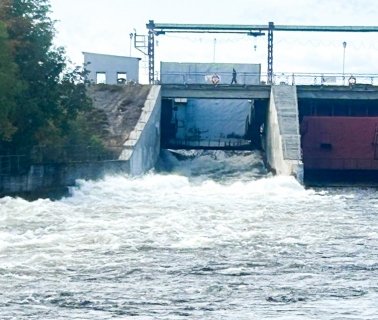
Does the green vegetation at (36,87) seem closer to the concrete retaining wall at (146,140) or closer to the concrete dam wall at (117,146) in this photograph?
the concrete dam wall at (117,146)

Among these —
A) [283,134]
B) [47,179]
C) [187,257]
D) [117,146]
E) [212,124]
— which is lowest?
[187,257]

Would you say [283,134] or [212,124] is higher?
[212,124]

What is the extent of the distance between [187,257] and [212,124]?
43576mm

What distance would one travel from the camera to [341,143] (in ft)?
170

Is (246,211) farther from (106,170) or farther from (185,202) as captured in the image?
(106,170)

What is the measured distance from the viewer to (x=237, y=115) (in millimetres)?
62906

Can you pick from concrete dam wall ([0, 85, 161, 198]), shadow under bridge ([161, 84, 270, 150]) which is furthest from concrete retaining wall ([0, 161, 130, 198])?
shadow under bridge ([161, 84, 270, 150])

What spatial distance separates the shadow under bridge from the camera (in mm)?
60125

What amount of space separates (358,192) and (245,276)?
84.5 feet

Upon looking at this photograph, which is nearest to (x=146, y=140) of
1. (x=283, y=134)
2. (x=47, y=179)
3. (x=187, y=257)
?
(x=283, y=134)

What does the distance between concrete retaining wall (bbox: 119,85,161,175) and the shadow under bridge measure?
5878 millimetres

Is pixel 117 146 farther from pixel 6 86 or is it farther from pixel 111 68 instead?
pixel 111 68

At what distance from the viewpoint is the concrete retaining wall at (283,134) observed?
144ft

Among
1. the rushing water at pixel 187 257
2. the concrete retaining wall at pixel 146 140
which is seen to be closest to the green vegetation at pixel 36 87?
the rushing water at pixel 187 257
